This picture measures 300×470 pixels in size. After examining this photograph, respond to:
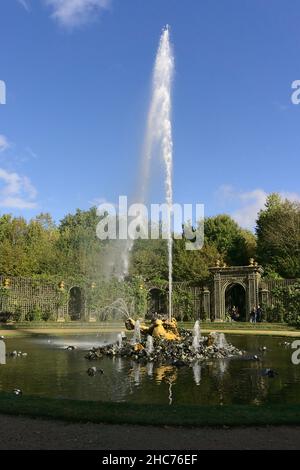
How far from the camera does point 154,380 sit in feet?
38.5

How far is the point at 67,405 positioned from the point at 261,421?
2.98m

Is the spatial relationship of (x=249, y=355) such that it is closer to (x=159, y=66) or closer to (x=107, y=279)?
(x=159, y=66)

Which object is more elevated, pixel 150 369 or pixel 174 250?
pixel 174 250

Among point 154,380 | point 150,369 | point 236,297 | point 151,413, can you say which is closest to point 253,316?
point 236,297

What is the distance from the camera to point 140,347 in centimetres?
1619

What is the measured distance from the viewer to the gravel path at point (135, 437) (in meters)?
6.05

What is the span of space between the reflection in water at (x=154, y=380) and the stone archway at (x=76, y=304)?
73.7 ft

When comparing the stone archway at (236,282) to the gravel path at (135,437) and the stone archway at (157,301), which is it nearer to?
the stone archway at (157,301)

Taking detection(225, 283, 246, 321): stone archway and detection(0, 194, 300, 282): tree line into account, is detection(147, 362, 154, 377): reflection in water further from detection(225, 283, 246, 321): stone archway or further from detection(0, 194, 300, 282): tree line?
detection(0, 194, 300, 282): tree line

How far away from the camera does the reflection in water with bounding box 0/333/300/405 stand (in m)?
9.83

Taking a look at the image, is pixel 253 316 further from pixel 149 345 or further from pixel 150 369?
pixel 150 369

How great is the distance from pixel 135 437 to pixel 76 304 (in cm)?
3423

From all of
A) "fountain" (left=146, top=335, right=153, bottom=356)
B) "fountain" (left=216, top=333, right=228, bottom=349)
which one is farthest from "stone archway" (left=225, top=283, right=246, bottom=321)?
"fountain" (left=146, top=335, right=153, bottom=356)
